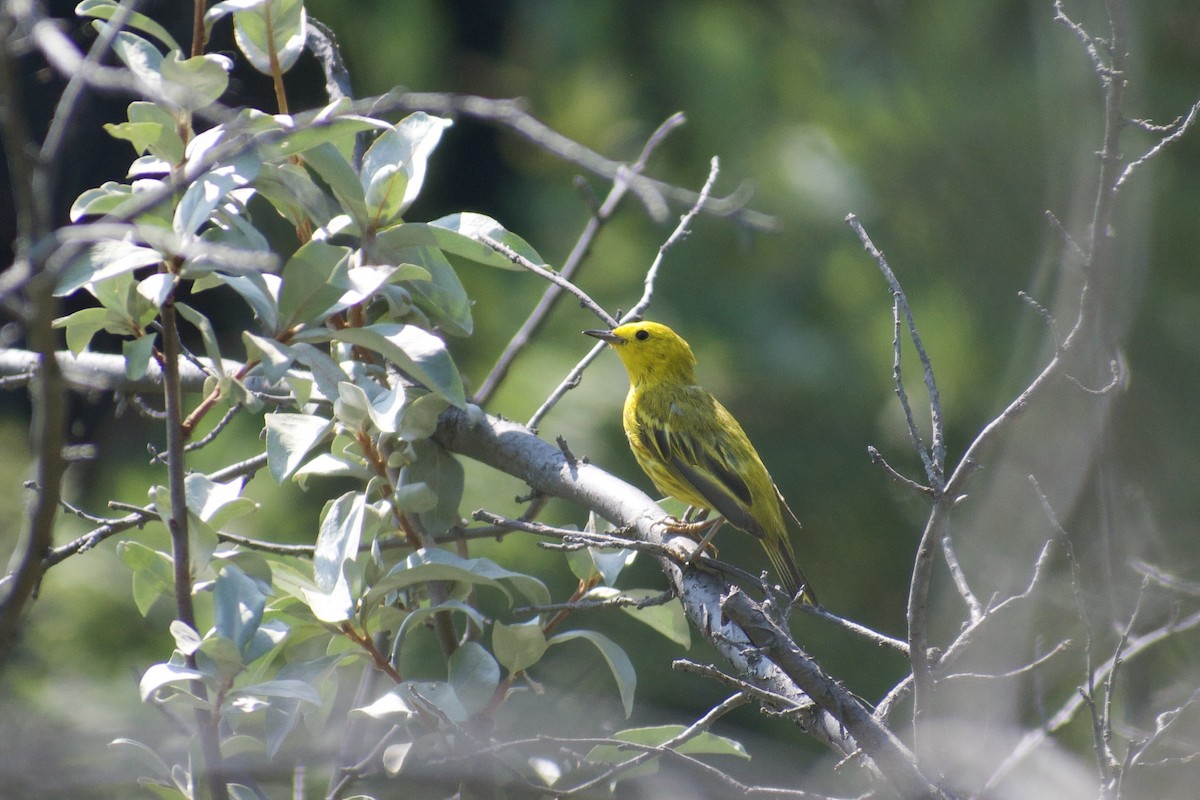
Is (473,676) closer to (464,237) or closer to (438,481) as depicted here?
(438,481)

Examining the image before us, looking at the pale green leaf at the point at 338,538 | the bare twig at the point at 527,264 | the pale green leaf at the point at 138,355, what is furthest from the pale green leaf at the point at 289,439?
the bare twig at the point at 527,264

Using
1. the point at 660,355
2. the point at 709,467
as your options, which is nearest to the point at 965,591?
the point at 709,467

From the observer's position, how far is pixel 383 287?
1497 millimetres

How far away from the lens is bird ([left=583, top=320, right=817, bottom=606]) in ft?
8.08

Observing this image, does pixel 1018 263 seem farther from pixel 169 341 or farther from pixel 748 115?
pixel 169 341

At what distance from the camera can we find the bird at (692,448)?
2463 millimetres

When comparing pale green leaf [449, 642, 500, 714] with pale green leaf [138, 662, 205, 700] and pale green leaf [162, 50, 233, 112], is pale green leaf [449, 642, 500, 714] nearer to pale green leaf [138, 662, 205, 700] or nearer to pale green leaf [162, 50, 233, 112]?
pale green leaf [138, 662, 205, 700]

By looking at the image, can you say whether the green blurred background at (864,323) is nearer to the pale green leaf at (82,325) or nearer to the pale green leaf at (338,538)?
the pale green leaf at (338,538)

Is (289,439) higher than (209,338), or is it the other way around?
(209,338)

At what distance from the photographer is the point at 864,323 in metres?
3.57

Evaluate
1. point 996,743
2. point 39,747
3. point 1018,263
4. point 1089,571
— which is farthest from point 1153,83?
point 39,747

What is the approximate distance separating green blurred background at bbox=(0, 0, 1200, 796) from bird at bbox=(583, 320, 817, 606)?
354 mm

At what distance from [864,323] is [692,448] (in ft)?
3.91

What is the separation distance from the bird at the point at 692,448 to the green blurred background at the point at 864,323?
35 centimetres
